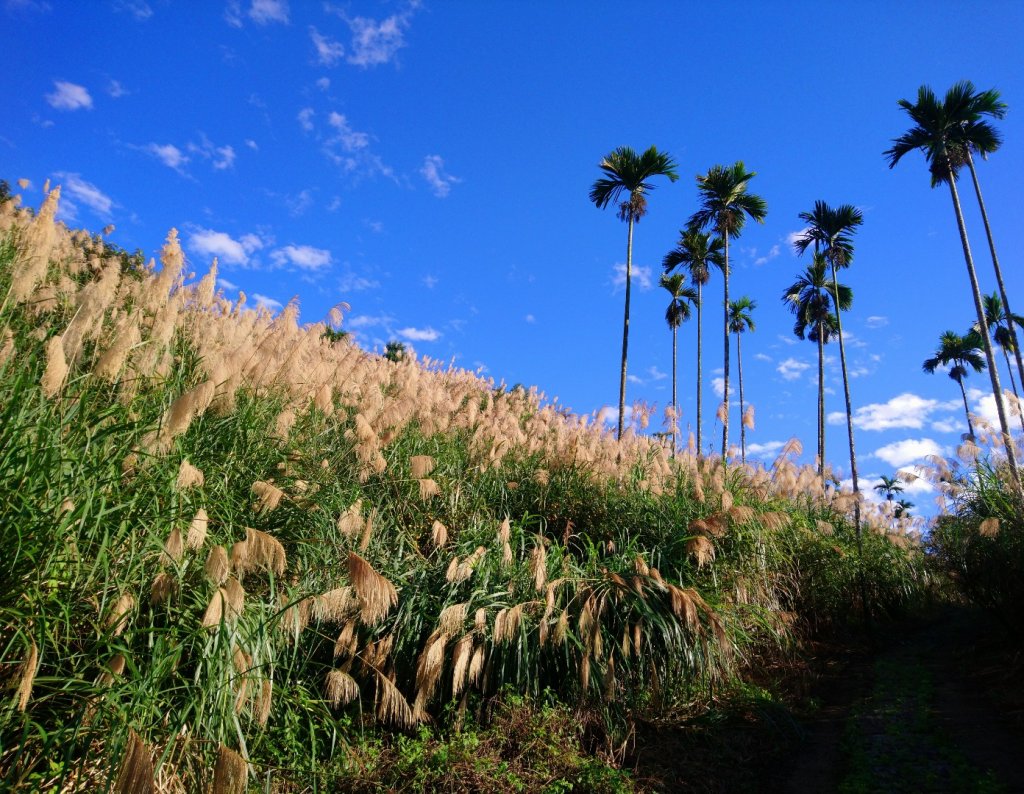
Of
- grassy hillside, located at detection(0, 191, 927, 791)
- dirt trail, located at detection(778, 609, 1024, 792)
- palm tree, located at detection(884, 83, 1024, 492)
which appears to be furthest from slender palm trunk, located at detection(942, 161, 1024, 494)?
grassy hillside, located at detection(0, 191, 927, 791)

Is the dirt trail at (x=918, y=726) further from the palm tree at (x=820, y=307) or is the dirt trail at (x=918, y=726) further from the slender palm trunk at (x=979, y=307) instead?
the palm tree at (x=820, y=307)

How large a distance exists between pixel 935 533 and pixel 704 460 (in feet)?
16.9

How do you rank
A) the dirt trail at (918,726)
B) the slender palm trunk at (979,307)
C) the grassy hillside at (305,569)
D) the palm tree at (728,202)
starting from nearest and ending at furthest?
the grassy hillside at (305,569) → the dirt trail at (918,726) → the slender palm trunk at (979,307) → the palm tree at (728,202)

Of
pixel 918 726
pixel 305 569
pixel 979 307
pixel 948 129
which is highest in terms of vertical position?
pixel 948 129

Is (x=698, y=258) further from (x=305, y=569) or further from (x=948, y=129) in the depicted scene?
(x=305, y=569)

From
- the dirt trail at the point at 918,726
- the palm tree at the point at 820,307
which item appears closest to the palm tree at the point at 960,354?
the palm tree at the point at 820,307

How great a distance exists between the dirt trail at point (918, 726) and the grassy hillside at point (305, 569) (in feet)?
2.86

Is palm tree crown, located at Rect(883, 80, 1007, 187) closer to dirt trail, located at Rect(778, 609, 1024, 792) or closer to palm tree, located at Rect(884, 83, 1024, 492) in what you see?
palm tree, located at Rect(884, 83, 1024, 492)

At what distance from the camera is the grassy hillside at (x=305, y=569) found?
9.82ft

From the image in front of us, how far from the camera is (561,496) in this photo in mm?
6828

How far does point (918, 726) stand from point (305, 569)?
5.80 metres

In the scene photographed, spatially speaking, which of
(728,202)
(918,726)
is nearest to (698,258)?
(728,202)

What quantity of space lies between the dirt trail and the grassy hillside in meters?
0.87

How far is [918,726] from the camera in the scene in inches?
223
